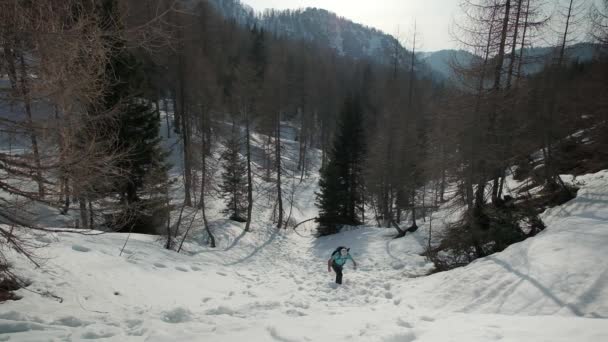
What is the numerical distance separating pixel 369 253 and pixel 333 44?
169458 mm

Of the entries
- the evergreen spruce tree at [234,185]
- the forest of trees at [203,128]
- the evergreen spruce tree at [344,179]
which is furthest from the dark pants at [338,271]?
the evergreen spruce tree at [234,185]

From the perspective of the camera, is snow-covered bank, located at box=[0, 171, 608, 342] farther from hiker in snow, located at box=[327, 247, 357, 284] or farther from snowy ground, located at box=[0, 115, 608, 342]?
hiker in snow, located at box=[327, 247, 357, 284]

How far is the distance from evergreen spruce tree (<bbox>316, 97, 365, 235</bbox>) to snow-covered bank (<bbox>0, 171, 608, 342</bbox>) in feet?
34.1

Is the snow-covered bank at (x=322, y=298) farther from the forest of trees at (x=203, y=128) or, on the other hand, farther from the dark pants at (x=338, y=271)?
the forest of trees at (x=203, y=128)

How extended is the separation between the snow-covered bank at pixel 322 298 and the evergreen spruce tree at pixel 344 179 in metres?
10.4

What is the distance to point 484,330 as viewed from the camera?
3.68 m

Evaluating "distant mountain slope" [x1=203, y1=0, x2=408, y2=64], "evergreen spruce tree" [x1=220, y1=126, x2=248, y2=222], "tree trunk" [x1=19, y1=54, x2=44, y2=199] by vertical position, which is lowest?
"evergreen spruce tree" [x1=220, y1=126, x2=248, y2=222]

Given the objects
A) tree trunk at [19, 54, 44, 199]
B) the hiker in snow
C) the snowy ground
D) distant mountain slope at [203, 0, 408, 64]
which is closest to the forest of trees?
tree trunk at [19, 54, 44, 199]

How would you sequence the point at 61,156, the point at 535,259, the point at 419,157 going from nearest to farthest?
the point at 61,156 → the point at 535,259 → the point at 419,157

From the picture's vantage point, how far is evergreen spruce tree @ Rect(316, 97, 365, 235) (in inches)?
817

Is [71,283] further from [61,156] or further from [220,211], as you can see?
[220,211]

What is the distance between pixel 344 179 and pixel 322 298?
14532mm

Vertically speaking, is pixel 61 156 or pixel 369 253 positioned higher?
pixel 61 156

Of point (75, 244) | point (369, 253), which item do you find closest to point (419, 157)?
point (369, 253)
